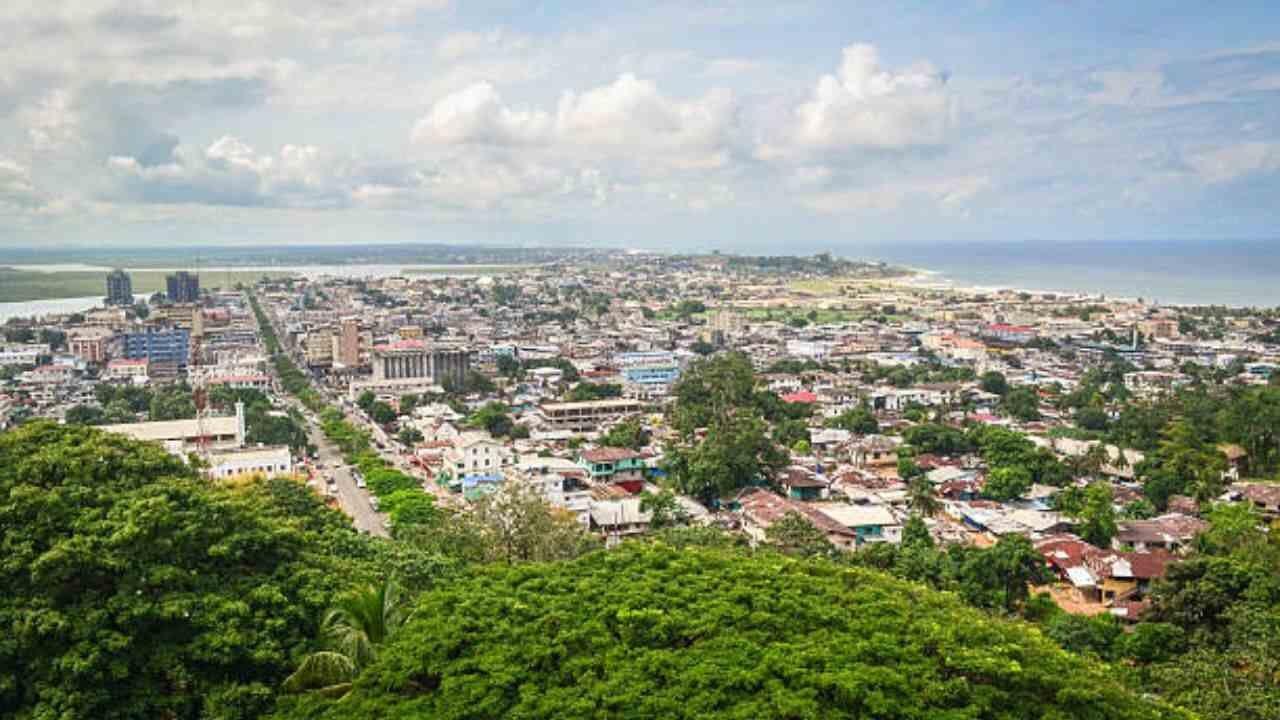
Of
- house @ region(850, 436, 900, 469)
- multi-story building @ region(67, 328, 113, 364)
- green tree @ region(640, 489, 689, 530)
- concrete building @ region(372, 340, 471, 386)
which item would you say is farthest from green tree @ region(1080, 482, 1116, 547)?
multi-story building @ region(67, 328, 113, 364)

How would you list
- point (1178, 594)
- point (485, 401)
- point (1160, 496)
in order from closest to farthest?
point (1178, 594) → point (1160, 496) → point (485, 401)

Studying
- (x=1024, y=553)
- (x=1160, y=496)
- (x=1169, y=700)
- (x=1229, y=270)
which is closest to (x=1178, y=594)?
(x=1024, y=553)

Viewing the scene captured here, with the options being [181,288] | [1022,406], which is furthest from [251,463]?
[181,288]

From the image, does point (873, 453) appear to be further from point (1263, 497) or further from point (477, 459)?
point (477, 459)

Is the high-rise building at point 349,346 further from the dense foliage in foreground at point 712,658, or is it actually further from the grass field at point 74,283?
the grass field at point 74,283

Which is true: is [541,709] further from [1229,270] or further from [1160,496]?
[1229,270]

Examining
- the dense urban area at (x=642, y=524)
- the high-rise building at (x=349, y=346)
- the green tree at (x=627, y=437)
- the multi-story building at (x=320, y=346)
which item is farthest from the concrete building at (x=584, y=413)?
the multi-story building at (x=320, y=346)

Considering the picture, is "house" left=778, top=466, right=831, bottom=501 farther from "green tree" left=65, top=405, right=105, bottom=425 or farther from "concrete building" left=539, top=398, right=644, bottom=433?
"green tree" left=65, top=405, right=105, bottom=425
